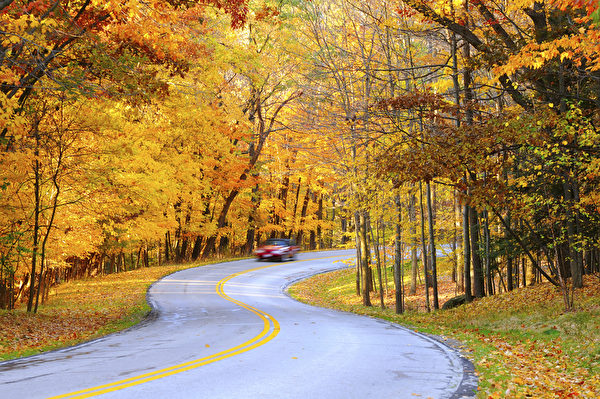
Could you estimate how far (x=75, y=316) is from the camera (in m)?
16.8

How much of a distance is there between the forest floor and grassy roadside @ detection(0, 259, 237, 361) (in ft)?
0.07

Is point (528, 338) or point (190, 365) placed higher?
point (190, 365)

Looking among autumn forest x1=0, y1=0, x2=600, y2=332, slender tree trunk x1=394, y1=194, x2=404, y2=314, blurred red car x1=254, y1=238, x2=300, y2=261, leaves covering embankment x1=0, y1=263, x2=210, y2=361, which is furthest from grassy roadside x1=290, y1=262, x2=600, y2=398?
blurred red car x1=254, y1=238, x2=300, y2=261

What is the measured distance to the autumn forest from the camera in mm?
12047

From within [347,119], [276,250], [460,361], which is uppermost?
[347,119]

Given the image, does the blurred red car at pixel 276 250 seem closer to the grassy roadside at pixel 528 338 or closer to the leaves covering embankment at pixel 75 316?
the leaves covering embankment at pixel 75 316

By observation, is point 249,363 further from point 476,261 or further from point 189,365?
point 476,261

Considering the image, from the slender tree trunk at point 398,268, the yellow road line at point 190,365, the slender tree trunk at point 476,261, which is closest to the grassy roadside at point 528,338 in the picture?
the slender tree trunk at point 476,261

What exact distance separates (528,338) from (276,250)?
2732 centimetres

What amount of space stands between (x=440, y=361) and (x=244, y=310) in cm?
986

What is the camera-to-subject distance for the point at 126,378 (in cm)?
728

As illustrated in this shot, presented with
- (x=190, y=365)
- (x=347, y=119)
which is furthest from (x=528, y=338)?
(x=190, y=365)

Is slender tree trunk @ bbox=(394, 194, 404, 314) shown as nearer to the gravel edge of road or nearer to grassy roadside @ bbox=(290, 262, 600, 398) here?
grassy roadside @ bbox=(290, 262, 600, 398)

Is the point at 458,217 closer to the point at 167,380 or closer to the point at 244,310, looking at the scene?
the point at 244,310
